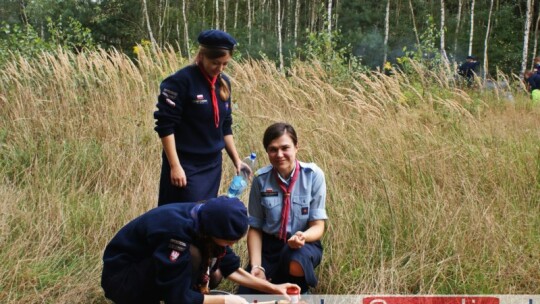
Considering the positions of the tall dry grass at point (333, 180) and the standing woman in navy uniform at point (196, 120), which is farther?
the tall dry grass at point (333, 180)

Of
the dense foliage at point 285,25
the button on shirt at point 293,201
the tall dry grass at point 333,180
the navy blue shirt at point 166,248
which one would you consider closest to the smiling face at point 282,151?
the button on shirt at point 293,201

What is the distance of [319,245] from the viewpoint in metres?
3.10

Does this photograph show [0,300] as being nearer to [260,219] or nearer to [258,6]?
[260,219]

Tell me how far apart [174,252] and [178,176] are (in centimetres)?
88

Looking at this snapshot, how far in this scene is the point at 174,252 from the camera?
6.96 feet

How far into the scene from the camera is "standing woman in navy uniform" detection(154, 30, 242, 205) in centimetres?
294

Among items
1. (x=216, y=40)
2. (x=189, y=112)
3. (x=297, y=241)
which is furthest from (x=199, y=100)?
(x=297, y=241)

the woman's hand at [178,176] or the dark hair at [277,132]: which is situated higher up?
the dark hair at [277,132]

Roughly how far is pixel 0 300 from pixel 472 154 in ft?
10.5

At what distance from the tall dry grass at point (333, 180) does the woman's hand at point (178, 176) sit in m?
0.73

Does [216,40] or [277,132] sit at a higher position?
[216,40]

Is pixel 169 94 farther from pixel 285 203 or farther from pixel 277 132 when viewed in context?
pixel 285 203

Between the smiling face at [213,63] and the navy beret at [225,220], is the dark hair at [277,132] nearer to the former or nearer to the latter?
the smiling face at [213,63]

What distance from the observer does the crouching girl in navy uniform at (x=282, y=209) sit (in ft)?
9.75
